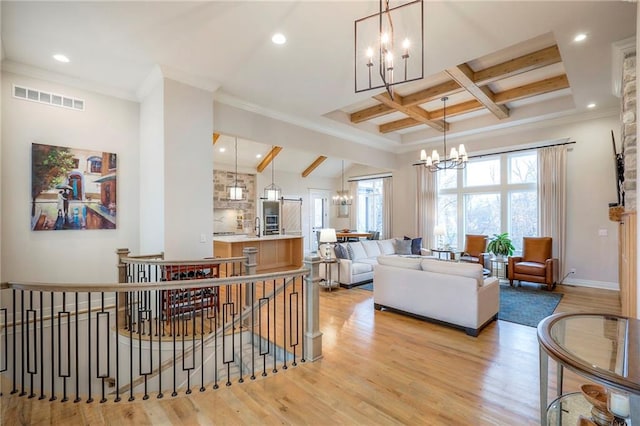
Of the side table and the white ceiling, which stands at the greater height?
the white ceiling

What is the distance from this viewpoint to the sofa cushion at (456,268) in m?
3.53

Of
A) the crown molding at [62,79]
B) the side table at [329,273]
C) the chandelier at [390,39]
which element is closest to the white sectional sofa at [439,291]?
the side table at [329,273]

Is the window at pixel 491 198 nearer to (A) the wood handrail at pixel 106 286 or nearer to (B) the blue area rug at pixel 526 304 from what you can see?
(B) the blue area rug at pixel 526 304

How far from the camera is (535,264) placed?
5.73 m

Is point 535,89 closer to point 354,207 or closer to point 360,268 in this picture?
point 360,268

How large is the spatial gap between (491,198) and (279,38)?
6320mm

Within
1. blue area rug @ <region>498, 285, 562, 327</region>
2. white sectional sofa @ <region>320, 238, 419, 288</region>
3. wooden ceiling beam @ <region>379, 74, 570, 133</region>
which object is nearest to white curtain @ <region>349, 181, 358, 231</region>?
white sectional sofa @ <region>320, 238, 419, 288</region>

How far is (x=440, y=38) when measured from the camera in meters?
3.15

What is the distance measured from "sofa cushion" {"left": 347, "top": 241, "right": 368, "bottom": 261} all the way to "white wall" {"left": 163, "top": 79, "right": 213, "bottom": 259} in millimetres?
2986

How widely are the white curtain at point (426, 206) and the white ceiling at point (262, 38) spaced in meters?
3.72

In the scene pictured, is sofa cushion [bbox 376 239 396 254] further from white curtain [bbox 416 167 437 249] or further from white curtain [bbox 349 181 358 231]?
white curtain [bbox 349 181 358 231]

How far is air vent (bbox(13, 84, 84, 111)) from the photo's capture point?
147 inches

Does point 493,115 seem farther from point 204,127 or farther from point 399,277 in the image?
point 204,127

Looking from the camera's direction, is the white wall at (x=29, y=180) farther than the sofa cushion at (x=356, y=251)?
No
